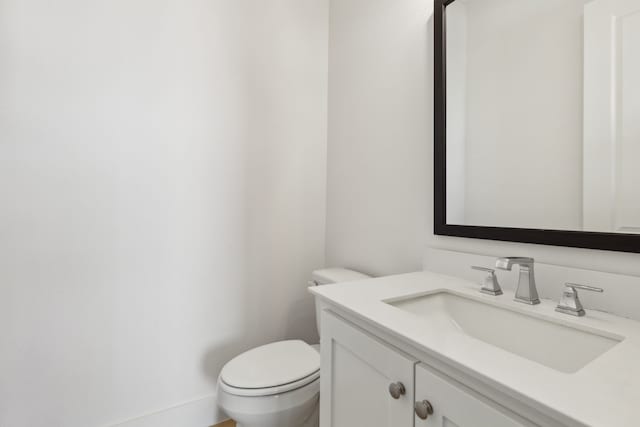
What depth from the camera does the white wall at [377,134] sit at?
1.28 metres

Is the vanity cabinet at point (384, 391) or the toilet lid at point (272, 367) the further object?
the toilet lid at point (272, 367)

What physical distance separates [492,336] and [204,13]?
1.75 metres

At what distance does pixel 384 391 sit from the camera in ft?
2.23

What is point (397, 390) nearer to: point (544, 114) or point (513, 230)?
point (513, 230)

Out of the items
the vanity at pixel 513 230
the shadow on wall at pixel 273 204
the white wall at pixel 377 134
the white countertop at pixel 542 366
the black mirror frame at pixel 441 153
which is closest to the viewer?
the white countertop at pixel 542 366

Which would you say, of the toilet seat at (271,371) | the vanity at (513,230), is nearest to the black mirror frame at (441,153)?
the vanity at (513,230)

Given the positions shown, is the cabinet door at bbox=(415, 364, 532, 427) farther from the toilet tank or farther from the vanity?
the toilet tank

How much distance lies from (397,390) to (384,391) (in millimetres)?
62

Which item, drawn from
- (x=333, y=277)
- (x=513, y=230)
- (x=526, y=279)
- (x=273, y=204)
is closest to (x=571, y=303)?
(x=526, y=279)

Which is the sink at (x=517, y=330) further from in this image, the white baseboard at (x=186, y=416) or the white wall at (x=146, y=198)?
the white baseboard at (x=186, y=416)

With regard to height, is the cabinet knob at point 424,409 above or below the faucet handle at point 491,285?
below

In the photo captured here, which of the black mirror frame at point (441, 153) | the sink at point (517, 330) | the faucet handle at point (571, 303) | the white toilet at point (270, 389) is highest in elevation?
the black mirror frame at point (441, 153)

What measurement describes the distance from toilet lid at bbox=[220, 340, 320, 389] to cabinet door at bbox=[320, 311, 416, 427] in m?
0.27

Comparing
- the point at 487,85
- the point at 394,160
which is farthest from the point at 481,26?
the point at 394,160
